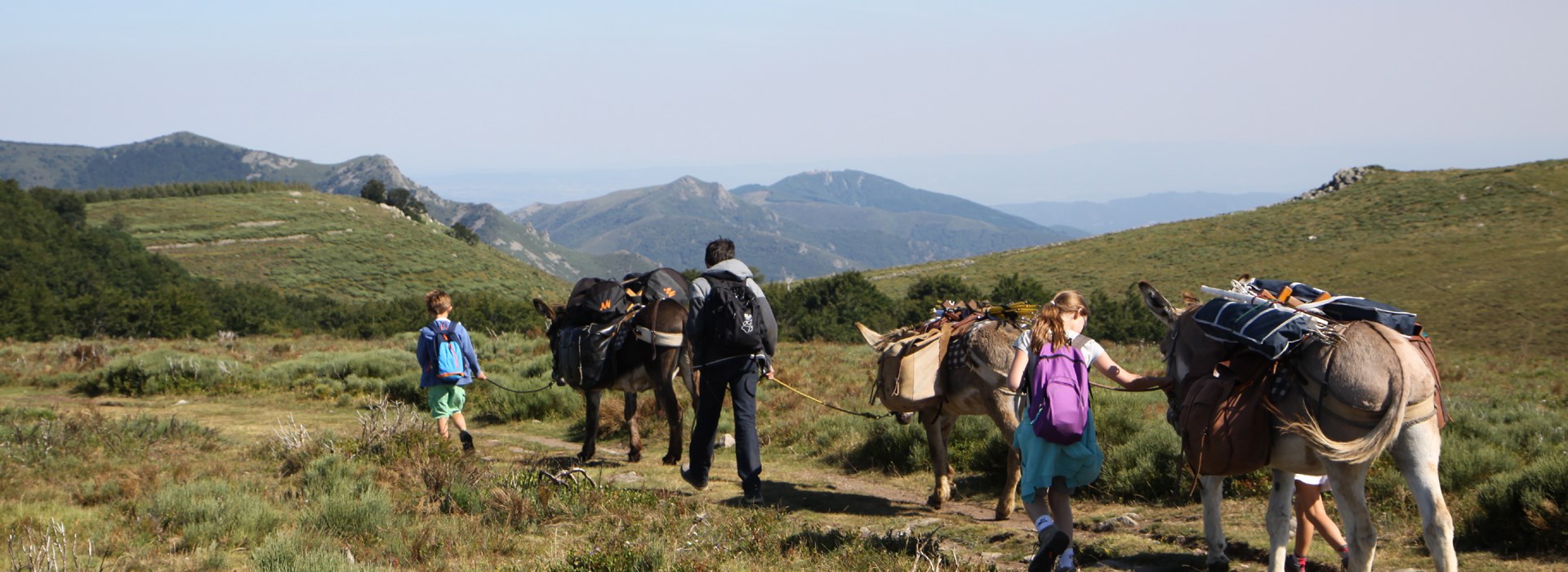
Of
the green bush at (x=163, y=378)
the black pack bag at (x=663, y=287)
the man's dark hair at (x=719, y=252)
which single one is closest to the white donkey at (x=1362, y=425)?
the man's dark hair at (x=719, y=252)

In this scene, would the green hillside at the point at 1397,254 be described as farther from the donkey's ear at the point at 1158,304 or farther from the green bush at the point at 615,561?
the green bush at the point at 615,561

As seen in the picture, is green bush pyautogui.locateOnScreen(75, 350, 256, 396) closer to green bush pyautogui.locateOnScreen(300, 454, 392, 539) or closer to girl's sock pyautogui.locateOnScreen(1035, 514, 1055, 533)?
green bush pyautogui.locateOnScreen(300, 454, 392, 539)

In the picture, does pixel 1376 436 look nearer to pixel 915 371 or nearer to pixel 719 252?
pixel 915 371

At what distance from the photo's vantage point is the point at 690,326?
26.9 ft

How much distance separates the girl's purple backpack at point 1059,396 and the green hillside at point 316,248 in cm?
6813

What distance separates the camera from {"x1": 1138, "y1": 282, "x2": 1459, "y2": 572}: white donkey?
15.3 ft

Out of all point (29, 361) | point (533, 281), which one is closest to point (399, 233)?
point (533, 281)

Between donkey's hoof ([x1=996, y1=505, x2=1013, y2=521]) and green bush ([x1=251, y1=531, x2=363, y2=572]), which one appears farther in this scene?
donkey's hoof ([x1=996, y1=505, x2=1013, y2=521])

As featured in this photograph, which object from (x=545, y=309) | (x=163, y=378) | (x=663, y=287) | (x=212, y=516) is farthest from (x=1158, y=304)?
(x=163, y=378)

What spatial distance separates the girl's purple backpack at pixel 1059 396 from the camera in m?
5.41

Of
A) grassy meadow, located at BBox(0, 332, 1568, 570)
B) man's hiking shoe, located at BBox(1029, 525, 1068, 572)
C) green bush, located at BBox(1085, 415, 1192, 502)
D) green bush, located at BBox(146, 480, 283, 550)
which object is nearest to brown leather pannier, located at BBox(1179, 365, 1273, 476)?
grassy meadow, located at BBox(0, 332, 1568, 570)

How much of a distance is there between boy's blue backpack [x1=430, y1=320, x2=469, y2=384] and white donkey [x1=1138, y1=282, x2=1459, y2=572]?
7.59 meters

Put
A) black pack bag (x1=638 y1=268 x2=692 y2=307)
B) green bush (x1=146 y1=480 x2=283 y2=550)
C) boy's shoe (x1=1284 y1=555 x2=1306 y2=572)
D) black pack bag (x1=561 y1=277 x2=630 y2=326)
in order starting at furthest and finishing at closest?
black pack bag (x1=561 y1=277 x2=630 y2=326)
black pack bag (x1=638 y1=268 x2=692 y2=307)
green bush (x1=146 y1=480 x2=283 y2=550)
boy's shoe (x1=1284 y1=555 x2=1306 y2=572)

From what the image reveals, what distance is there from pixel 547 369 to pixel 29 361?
484 inches
